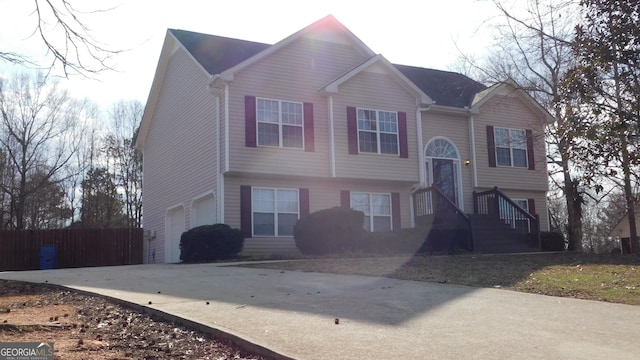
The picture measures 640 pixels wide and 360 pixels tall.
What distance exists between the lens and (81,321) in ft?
22.0

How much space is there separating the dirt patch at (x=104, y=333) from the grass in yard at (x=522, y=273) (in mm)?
5105

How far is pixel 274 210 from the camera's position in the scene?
60.0 feet

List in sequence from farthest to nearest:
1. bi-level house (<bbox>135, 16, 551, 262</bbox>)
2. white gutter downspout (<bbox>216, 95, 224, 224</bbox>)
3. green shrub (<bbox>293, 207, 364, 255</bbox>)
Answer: bi-level house (<bbox>135, 16, 551, 262</bbox>), white gutter downspout (<bbox>216, 95, 224, 224</bbox>), green shrub (<bbox>293, 207, 364, 255</bbox>)

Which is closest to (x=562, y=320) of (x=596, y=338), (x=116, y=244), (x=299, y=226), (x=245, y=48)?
(x=596, y=338)

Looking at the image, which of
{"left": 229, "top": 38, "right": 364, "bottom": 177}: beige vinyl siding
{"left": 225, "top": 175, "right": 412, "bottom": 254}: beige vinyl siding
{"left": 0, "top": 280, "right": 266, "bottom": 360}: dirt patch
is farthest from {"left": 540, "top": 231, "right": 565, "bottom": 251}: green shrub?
{"left": 0, "top": 280, "right": 266, "bottom": 360}: dirt patch

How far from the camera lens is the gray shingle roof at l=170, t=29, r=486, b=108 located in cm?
1927

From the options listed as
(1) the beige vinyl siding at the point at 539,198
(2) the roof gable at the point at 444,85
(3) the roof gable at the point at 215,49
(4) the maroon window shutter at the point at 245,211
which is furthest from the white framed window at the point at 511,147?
(4) the maroon window shutter at the point at 245,211

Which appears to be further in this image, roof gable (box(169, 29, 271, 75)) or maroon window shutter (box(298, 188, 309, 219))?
roof gable (box(169, 29, 271, 75))

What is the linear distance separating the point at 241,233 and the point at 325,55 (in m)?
7.09

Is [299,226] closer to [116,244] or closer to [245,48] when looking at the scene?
[245,48]

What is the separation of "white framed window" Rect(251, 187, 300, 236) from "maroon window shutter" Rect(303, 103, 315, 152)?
1477 millimetres

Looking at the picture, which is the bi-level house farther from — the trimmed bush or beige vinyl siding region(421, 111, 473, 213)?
the trimmed bush

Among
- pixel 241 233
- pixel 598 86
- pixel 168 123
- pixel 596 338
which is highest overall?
pixel 168 123

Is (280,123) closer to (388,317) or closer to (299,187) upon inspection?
(299,187)
